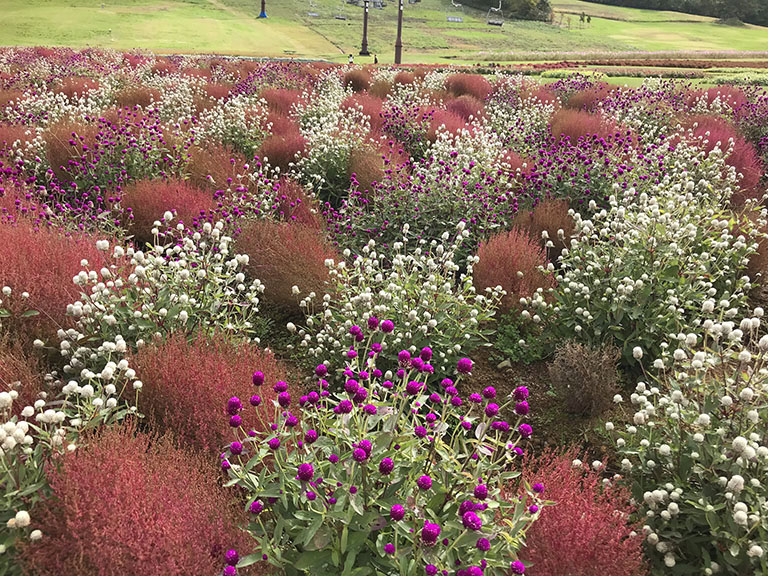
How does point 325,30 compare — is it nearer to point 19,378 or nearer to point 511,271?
point 511,271

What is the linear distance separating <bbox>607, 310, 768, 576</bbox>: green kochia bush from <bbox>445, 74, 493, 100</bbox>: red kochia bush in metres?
12.7

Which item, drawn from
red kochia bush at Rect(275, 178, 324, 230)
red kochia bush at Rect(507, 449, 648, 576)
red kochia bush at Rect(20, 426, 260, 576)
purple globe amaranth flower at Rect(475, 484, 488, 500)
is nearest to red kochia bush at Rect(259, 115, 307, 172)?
red kochia bush at Rect(275, 178, 324, 230)

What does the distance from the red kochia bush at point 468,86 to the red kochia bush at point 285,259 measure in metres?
10.4

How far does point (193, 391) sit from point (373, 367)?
112 centimetres

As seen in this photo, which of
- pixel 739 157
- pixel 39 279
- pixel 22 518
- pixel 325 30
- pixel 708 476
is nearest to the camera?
pixel 22 518

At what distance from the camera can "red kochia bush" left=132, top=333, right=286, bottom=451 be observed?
274 centimetres

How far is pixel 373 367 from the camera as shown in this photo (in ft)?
7.95

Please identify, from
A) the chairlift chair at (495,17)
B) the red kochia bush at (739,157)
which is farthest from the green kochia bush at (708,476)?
the chairlift chair at (495,17)

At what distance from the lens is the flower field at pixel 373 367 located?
72.2 inches

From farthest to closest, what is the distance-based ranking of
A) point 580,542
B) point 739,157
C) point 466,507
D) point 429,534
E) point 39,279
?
point 739,157, point 39,279, point 580,542, point 466,507, point 429,534

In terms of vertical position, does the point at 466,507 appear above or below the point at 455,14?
below

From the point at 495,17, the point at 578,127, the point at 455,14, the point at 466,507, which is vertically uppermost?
the point at 455,14

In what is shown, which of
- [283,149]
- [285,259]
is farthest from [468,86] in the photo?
[285,259]

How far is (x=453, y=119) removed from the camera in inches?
384
